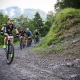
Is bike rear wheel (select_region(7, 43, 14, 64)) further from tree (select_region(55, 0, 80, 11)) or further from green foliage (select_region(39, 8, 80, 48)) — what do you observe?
tree (select_region(55, 0, 80, 11))

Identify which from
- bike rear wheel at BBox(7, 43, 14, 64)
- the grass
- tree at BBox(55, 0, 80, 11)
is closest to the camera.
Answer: bike rear wheel at BBox(7, 43, 14, 64)

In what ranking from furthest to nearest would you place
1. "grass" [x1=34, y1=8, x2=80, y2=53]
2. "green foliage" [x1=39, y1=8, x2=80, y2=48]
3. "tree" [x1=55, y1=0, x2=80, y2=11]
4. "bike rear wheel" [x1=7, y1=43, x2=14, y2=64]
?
1. "tree" [x1=55, y1=0, x2=80, y2=11]
2. "green foliage" [x1=39, y1=8, x2=80, y2=48]
3. "grass" [x1=34, y1=8, x2=80, y2=53]
4. "bike rear wheel" [x1=7, y1=43, x2=14, y2=64]

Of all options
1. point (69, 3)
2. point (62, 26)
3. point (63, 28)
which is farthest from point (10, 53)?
point (69, 3)

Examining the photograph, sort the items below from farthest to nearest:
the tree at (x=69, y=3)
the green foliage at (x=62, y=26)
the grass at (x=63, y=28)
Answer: the tree at (x=69, y=3), the green foliage at (x=62, y=26), the grass at (x=63, y=28)

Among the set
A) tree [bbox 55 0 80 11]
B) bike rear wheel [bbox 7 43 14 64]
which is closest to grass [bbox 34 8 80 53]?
tree [bbox 55 0 80 11]

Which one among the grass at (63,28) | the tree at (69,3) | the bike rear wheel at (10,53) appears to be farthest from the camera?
the tree at (69,3)

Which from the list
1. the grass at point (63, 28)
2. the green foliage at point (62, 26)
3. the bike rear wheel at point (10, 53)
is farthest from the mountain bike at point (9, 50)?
the green foliage at point (62, 26)

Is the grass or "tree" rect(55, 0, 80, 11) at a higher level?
"tree" rect(55, 0, 80, 11)

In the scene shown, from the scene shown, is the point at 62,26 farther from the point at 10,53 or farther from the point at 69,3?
the point at 10,53

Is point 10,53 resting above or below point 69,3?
below

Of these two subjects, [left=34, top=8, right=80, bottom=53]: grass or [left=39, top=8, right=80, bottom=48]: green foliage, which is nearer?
[left=34, top=8, right=80, bottom=53]: grass

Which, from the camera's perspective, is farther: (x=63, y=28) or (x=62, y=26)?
(x=62, y=26)

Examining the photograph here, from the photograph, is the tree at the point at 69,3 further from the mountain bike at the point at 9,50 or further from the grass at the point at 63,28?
the mountain bike at the point at 9,50

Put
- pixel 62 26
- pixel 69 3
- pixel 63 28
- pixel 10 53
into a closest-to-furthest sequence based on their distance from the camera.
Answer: pixel 10 53, pixel 63 28, pixel 62 26, pixel 69 3
